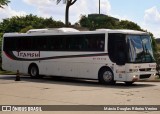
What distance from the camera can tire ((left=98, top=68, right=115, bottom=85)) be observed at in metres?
23.1

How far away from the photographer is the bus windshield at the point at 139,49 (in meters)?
22.4

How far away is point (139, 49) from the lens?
22812 millimetres

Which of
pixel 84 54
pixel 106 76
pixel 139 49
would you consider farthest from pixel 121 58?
pixel 84 54

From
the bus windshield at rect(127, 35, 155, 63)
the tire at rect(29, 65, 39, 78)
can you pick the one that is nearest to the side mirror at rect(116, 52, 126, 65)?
the bus windshield at rect(127, 35, 155, 63)

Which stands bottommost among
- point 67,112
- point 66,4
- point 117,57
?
point 67,112

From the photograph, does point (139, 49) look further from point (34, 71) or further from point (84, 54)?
point (34, 71)

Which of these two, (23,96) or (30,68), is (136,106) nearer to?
(23,96)

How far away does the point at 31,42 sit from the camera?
28.8 meters

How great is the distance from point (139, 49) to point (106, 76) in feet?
7.48

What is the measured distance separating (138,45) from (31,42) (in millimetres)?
8636

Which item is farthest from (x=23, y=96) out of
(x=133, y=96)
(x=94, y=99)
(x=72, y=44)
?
(x=72, y=44)

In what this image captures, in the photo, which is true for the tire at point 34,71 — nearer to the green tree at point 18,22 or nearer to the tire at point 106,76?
the tire at point 106,76

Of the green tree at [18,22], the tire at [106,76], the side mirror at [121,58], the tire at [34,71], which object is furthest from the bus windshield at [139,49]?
the green tree at [18,22]

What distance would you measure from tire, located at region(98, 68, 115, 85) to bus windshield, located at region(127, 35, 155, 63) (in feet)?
4.97
